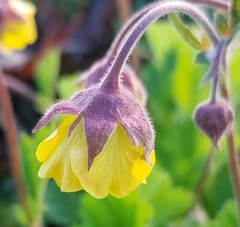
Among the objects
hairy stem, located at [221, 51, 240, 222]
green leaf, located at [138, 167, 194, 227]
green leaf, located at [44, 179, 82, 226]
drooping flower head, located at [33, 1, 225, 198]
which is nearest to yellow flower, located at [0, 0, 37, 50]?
green leaf, located at [44, 179, 82, 226]

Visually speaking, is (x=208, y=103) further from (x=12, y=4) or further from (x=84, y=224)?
(x=12, y=4)

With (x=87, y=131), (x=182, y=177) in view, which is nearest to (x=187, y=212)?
(x=182, y=177)

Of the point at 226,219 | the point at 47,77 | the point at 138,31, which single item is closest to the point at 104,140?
the point at 138,31

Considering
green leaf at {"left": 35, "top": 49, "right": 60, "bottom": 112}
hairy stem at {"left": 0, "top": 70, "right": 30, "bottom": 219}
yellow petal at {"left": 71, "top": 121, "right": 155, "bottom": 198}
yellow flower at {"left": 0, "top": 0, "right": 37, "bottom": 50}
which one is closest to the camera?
yellow petal at {"left": 71, "top": 121, "right": 155, "bottom": 198}

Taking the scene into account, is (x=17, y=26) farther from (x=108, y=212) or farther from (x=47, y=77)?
(x=108, y=212)

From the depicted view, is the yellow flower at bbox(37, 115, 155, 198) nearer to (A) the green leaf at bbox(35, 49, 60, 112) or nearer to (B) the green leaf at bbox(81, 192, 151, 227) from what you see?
(B) the green leaf at bbox(81, 192, 151, 227)

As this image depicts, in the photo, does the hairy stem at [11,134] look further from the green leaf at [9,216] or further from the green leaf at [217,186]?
the green leaf at [217,186]

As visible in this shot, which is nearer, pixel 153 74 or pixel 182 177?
pixel 182 177

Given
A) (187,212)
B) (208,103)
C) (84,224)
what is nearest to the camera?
(208,103)
